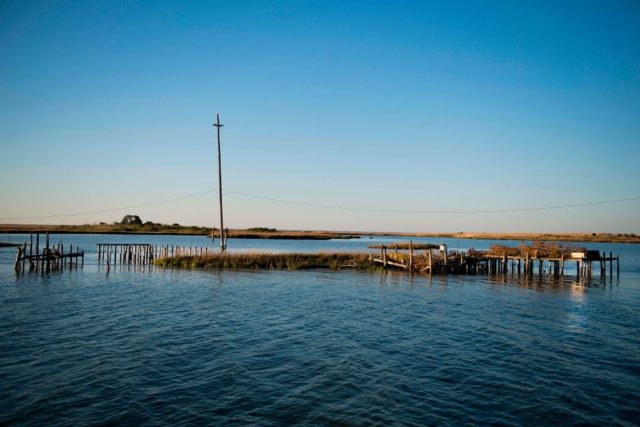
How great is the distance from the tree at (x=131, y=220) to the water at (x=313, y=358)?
150910mm

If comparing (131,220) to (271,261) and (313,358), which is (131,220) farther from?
(313,358)

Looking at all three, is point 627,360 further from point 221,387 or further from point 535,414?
point 221,387

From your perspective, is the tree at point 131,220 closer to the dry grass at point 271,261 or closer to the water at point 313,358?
the dry grass at point 271,261

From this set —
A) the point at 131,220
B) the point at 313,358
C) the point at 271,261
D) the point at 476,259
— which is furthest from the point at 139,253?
the point at 131,220

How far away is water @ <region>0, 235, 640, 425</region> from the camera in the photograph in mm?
10711

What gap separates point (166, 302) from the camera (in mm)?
24609

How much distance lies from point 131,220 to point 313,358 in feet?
575

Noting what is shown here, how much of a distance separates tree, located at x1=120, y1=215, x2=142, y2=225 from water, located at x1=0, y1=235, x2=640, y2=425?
495ft

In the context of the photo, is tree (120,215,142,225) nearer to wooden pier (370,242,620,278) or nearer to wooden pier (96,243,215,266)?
wooden pier (96,243,215,266)

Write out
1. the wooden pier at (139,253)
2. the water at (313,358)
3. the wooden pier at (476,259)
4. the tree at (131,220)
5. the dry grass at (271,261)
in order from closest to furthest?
the water at (313,358), the wooden pier at (476,259), the dry grass at (271,261), the wooden pier at (139,253), the tree at (131,220)

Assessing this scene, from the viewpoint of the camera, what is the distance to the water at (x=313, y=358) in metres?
10.7

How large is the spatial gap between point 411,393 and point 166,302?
55.5ft

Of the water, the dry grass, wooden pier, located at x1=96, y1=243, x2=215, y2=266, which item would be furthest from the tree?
the water

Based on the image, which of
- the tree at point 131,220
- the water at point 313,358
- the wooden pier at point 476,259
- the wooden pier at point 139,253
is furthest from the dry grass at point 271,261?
the tree at point 131,220
